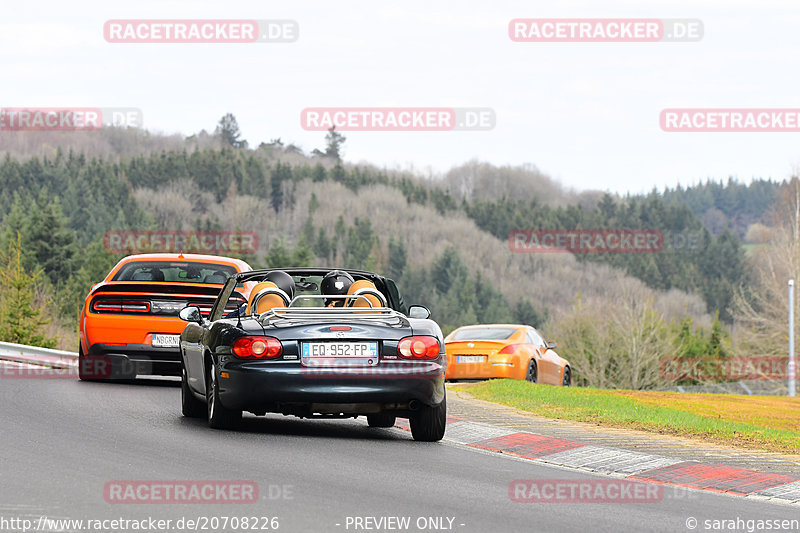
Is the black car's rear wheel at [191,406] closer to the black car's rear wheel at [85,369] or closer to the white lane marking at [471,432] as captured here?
the white lane marking at [471,432]

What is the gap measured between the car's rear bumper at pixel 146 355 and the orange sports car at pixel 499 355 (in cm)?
626

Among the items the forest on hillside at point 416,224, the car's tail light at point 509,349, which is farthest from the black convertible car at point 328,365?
the forest on hillside at point 416,224

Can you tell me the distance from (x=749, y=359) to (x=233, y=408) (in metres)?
56.5

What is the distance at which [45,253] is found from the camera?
96188 millimetres

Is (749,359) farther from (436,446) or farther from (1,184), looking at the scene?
(1,184)

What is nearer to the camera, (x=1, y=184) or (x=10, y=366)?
(x=10, y=366)

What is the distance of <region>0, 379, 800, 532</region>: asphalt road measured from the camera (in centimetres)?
680

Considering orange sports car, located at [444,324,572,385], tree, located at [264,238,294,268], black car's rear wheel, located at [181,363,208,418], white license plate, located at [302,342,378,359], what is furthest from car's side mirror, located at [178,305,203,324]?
tree, located at [264,238,294,268]

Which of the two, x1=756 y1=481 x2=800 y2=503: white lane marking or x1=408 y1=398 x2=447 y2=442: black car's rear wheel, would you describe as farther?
x1=408 y1=398 x2=447 y2=442: black car's rear wheel

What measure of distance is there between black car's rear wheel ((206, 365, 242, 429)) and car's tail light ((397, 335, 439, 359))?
5.39ft

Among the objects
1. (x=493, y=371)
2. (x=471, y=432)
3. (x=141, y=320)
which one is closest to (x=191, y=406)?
(x=471, y=432)

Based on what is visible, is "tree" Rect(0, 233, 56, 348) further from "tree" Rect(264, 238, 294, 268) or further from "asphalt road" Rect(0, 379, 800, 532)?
"tree" Rect(264, 238, 294, 268)

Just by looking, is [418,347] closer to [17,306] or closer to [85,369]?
[85,369]

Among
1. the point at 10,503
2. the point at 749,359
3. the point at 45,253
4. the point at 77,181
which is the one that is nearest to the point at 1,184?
the point at 77,181
